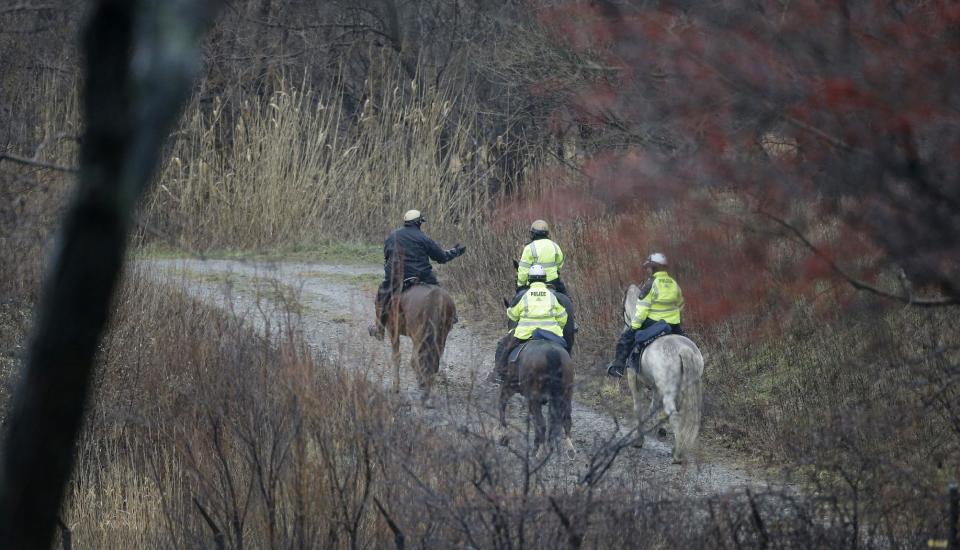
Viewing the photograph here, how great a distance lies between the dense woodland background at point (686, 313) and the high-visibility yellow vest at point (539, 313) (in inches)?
94.3

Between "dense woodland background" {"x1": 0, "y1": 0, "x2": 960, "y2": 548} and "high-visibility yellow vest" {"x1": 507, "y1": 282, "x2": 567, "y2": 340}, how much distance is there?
7.86ft

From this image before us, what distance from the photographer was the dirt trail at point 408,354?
763 cm

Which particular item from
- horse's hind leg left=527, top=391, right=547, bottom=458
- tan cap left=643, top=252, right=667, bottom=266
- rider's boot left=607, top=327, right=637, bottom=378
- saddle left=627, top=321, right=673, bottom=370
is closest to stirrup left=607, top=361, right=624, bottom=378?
rider's boot left=607, top=327, right=637, bottom=378

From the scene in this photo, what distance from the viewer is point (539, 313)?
11.4m

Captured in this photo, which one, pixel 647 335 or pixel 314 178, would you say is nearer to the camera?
pixel 647 335

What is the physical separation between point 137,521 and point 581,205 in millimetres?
5844

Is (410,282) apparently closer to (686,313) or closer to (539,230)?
(539,230)

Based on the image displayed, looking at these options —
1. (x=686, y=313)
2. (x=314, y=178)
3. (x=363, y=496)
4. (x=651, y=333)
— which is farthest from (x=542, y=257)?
(x=314, y=178)

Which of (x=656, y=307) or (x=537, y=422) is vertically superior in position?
(x=656, y=307)

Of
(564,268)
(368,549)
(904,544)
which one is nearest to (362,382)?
(368,549)

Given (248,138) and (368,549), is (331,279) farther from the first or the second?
(368,549)

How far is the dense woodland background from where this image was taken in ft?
14.4

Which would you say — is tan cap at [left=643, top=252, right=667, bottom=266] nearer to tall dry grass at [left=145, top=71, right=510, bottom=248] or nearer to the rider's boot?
the rider's boot

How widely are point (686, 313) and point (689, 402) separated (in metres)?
6.09
